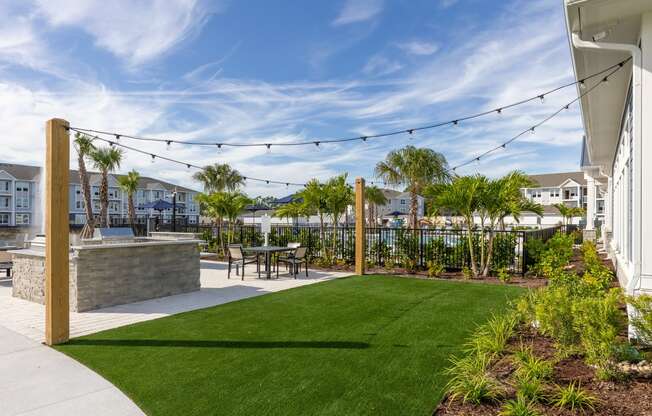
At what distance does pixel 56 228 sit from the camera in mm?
4730

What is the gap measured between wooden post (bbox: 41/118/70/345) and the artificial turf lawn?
357 millimetres

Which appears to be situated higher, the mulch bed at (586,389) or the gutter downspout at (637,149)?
the gutter downspout at (637,149)

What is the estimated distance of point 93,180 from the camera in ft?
172

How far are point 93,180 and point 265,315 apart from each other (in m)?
55.5

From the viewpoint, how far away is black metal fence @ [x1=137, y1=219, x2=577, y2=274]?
33.3ft

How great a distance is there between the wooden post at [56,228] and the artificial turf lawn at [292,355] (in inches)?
14.1

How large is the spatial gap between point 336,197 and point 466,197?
443cm

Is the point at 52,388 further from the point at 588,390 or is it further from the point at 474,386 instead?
the point at 588,390

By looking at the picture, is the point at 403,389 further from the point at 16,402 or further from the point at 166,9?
the point at 166,9

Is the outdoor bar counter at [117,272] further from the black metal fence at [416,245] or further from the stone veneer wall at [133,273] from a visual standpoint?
the black metal fence at [416,245]

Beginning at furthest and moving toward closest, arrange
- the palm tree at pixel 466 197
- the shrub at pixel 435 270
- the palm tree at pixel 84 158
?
the palm tree at pixel 84 158 → the shrub at pixel 435 270 → the palm tree at pixel 466 197

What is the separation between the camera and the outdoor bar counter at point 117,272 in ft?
21.5

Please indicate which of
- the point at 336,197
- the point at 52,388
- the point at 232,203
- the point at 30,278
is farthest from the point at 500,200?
the point at 30,278

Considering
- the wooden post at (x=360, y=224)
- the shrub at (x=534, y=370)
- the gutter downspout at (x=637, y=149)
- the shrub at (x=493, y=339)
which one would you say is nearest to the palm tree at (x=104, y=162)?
the wooden post at (x=360, y=224)
